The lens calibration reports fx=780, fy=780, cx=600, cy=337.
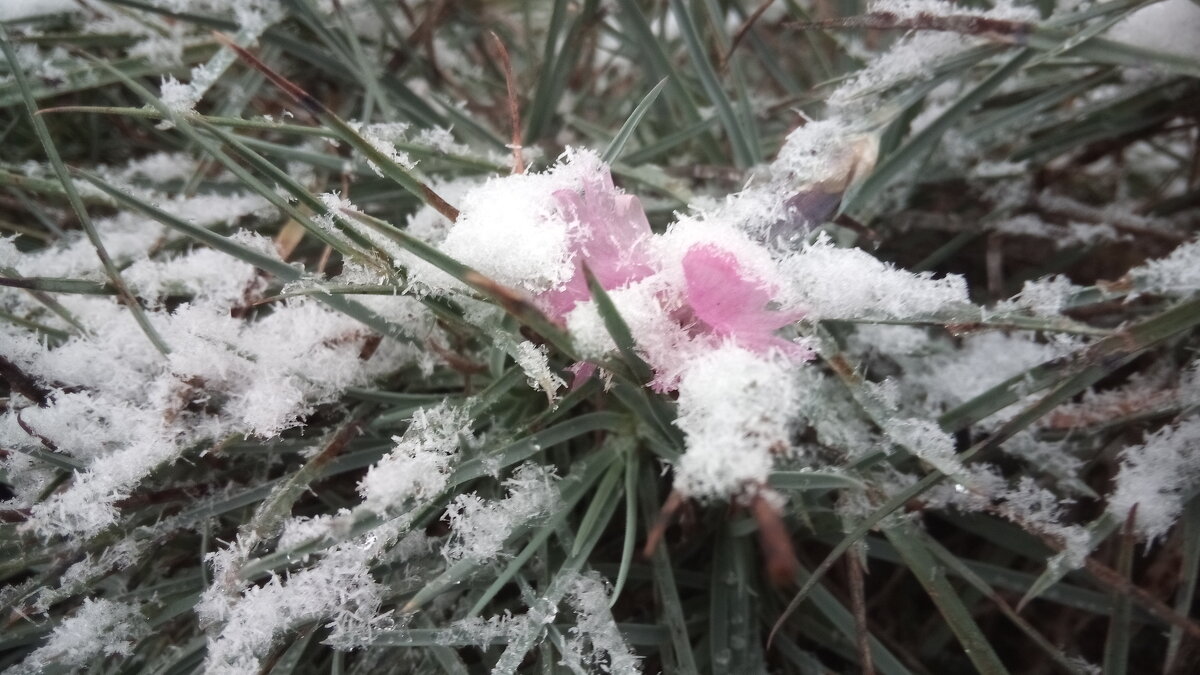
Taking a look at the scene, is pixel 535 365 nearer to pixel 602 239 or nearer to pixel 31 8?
pixel 602 239

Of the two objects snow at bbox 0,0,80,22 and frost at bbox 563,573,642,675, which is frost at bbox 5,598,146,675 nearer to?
frost at bbox 563,573,642,675

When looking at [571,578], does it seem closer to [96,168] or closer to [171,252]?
[171,252]

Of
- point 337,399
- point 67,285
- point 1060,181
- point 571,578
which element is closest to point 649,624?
point 571,578

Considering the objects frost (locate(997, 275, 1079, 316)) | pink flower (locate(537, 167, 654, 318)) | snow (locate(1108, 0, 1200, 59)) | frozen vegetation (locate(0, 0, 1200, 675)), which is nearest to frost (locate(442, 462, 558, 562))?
frozen vegetation (locate(0, 0, 1200, 675))

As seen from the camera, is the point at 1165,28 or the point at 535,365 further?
the point at 1165,28

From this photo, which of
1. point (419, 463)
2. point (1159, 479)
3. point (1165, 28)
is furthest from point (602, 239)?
point (1165, 28)

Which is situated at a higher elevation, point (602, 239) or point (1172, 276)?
point (602, 239)
